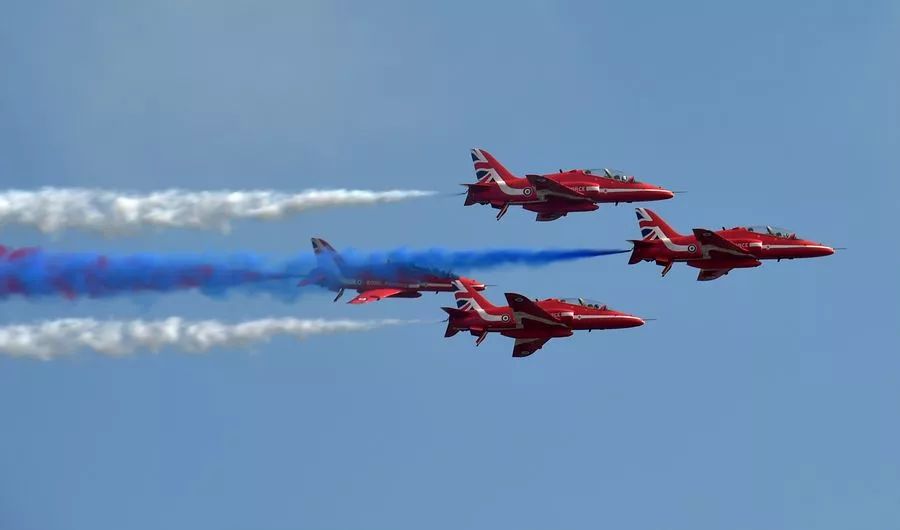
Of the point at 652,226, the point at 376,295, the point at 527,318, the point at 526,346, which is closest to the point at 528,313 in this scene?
the point at 527,318

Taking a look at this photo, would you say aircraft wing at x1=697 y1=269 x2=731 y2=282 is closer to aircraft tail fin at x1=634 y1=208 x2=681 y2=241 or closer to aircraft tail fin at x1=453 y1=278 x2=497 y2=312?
aircraft tail fin at x1=634 y1=208 x2=681 y2=241

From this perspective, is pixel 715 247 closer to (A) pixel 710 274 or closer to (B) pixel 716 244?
(B) pixel 716 244

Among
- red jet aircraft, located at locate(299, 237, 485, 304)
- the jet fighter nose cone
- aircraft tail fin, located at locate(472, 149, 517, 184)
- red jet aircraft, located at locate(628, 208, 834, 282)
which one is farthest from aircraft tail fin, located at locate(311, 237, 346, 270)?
the jet fighter nose cone

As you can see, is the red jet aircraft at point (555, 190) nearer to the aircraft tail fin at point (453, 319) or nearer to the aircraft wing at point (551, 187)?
the aircraft wing at point (551, 187)

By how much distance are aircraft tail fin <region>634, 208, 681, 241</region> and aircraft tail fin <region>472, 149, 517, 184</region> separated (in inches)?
257

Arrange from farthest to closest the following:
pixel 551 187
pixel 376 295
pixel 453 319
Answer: pixel 376 295
pixel 551 187
pixel 453 319

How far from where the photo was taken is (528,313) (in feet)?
262

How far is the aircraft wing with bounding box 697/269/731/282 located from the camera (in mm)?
81688

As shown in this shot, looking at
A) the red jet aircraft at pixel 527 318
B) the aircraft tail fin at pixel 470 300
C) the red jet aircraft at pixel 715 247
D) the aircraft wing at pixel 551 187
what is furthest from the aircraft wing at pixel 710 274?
the aircraft tail fin at pixel 470 300

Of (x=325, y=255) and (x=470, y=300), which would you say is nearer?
(x=470, y=300)

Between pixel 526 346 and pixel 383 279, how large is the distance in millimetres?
11542

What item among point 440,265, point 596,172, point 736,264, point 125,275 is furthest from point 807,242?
point 125,275

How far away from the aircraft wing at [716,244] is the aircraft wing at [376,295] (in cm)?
1634

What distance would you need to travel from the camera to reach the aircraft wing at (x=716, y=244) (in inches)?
3155
